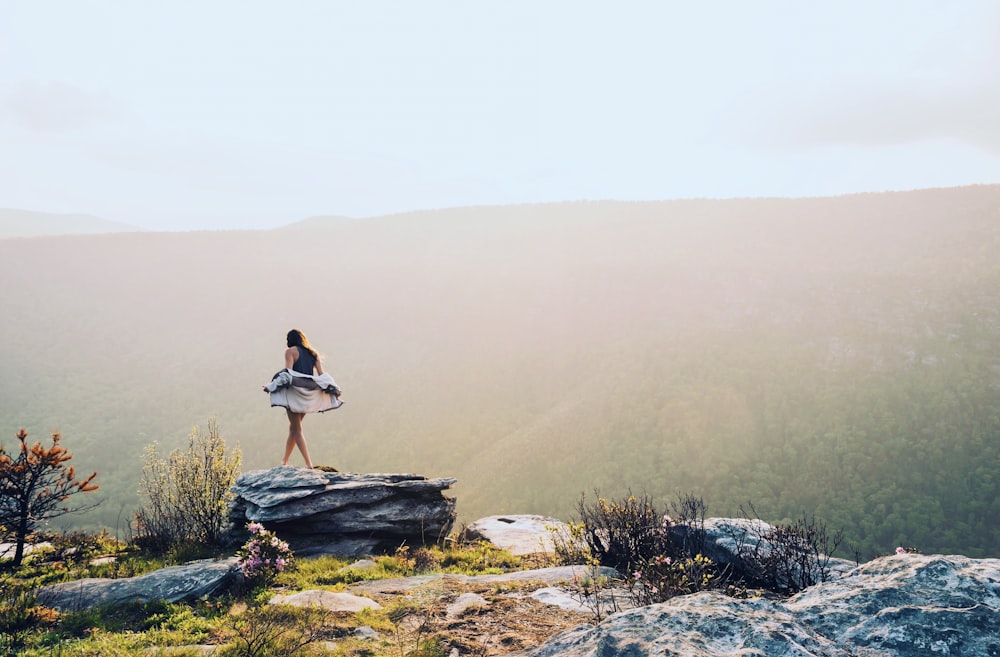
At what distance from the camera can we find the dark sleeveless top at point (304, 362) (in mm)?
11844

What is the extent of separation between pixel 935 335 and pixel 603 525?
3387cm

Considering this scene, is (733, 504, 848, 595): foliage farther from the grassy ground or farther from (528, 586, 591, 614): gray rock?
the grassy ground

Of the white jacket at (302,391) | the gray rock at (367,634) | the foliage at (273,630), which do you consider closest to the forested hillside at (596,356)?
the white jacket at (302,391)

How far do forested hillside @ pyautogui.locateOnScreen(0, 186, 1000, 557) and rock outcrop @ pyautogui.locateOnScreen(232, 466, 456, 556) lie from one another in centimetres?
1554

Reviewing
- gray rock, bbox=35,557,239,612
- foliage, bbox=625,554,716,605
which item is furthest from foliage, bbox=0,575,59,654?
foliage, bbox=625,554,716,605

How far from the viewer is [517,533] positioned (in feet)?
44.3

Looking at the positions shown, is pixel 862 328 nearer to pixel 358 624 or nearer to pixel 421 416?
pixel 421 416

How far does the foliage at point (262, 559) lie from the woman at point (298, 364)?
11.6 ft

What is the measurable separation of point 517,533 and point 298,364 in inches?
270

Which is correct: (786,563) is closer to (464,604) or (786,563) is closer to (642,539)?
(642,539)

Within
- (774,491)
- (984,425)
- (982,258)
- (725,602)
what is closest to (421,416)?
(774,491)

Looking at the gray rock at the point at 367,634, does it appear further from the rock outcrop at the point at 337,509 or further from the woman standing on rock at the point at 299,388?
the woman standing on rock at the point at 299,388

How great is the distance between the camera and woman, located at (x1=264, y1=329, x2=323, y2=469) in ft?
38.1

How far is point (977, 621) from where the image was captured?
2955 millimetres
